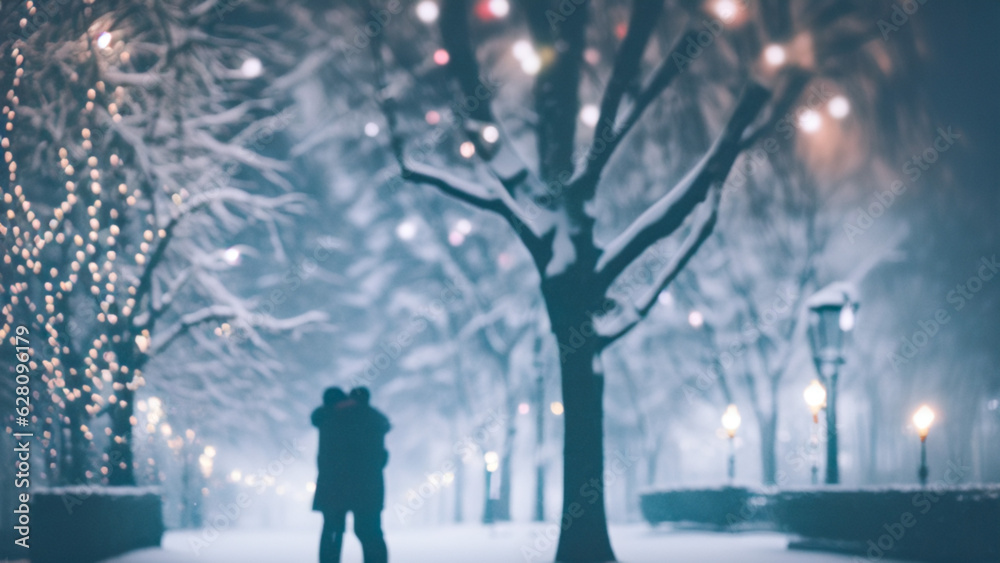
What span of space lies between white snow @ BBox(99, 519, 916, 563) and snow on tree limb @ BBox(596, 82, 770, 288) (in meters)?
3.63

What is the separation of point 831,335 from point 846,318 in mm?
517

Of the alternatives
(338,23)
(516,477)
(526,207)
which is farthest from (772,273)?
(516,477)

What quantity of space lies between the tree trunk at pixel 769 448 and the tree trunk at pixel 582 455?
14.9 metres

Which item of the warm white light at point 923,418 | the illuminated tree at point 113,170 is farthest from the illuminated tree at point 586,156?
the illuminated tree at point 113,170

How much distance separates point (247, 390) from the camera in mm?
31781

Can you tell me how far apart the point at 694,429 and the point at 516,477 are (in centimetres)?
1405

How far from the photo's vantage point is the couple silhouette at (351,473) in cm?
888

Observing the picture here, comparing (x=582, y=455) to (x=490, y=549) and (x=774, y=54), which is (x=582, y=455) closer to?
(x=490, y=549)

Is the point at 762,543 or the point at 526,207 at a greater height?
the point at 526,207

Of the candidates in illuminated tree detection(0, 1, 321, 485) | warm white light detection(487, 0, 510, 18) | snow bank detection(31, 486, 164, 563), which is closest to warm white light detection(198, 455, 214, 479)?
illuminated tree detection(0, 1, 321, 485)

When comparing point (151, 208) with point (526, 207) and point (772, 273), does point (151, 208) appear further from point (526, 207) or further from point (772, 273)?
point (772, 273)

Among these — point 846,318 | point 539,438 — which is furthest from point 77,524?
point 539,438

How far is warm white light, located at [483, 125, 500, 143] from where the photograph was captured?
1075cm

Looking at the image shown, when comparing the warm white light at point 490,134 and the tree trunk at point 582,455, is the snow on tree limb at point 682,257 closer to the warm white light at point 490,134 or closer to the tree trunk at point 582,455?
the tree trunk at point 582,455
